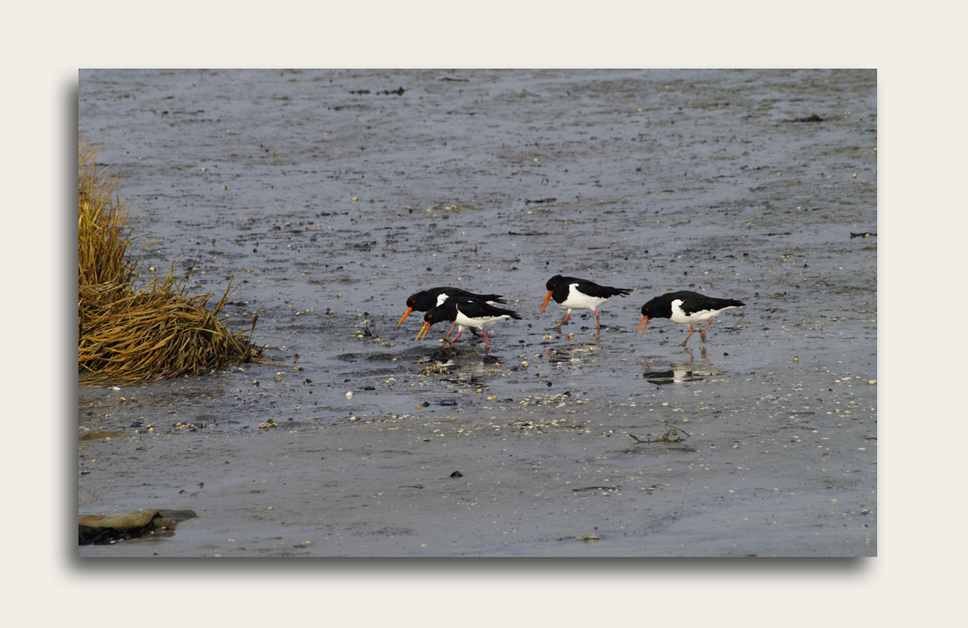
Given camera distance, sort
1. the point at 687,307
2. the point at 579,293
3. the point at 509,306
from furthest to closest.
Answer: the point at 509,306 → the point at 579,293 → the point at 687,307

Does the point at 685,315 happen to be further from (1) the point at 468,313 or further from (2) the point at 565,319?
(1) the point at 468,313

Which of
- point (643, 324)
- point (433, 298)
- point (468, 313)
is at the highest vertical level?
point (433, 298)

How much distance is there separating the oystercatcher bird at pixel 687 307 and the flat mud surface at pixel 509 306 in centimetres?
30

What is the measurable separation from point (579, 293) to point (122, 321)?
437cm

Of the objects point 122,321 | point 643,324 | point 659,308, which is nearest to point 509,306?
point 643,324

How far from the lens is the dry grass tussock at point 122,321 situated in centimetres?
852

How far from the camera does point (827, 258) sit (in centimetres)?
1125

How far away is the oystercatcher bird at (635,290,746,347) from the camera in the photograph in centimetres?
955

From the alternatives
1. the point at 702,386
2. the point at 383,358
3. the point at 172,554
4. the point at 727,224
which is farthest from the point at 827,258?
the point at 172,554

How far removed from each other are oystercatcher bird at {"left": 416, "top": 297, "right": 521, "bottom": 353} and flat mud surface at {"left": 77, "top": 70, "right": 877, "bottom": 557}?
1.11 ft

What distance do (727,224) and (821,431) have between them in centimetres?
561

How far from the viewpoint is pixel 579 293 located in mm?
10211

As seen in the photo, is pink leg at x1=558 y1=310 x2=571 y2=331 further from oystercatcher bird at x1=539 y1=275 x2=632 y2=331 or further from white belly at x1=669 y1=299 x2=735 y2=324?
white belly at x1=669 y1=299 x2=735 y2=324
